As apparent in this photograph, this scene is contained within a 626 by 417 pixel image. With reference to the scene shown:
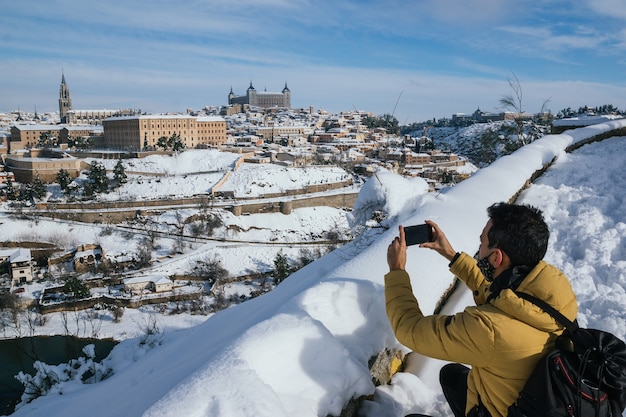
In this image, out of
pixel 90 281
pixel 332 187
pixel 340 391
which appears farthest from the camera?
pixel 332 187

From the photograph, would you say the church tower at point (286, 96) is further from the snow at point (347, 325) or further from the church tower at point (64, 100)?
the snow at point (347, 325)

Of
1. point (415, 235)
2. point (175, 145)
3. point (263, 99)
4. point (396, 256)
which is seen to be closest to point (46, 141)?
point (175, 145)

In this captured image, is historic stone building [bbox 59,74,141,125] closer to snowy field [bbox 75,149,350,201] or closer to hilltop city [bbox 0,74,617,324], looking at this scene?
hilltop city [bbox 0,74,617,324]

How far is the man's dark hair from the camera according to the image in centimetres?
140

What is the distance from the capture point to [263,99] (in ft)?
308

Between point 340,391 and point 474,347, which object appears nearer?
point 474,347

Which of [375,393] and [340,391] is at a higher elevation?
[340,391]

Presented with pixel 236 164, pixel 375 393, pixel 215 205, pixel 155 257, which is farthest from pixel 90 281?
pixel 375 393

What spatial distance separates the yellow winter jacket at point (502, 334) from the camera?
1271 mm

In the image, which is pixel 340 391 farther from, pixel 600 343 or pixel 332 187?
pixel 332 187

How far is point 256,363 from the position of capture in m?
1.53

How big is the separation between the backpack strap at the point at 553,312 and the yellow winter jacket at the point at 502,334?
2 cm

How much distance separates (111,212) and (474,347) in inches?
→ 1097

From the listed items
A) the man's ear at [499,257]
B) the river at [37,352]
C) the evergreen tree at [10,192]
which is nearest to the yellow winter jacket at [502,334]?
the man's ear at [499,257]
